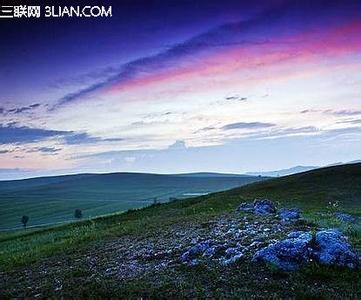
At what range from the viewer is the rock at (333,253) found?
15.7m

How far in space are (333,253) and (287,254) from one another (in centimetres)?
180

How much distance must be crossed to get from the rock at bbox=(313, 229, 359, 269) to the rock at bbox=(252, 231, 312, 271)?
45 centimetres

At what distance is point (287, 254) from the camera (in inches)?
628

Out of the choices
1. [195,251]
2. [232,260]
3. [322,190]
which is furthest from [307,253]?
[322,190]

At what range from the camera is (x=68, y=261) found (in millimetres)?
22109

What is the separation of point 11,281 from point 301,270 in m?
13.5

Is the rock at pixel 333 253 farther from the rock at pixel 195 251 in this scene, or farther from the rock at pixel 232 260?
the rock at pixel 195 251

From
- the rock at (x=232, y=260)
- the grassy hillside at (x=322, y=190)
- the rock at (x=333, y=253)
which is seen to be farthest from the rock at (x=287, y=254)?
the grassy hillside at (x=322, y=190)

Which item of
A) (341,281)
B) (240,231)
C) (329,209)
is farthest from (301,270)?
(329,209)

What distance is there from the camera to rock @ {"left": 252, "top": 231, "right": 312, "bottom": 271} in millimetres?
15656

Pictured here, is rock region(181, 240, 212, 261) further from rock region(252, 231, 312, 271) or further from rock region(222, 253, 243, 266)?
rock region(252, 231, 312, 271)

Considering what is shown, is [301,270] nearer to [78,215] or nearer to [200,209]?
[200,209]

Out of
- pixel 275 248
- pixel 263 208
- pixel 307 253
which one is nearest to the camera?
pixel 307 253

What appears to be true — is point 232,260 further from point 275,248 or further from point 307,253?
point 307,253
